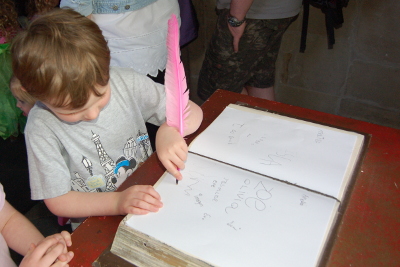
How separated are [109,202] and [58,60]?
13.0 inches

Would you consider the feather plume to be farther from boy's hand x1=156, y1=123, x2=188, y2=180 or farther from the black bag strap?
the black bag strap

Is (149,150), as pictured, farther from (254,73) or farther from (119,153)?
(254,73)

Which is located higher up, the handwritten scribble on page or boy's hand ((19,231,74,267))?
the handwritten scribble on page

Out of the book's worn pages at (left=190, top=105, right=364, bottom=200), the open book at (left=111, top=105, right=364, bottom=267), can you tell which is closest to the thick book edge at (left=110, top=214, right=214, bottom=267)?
the open book at (left=111, top=105, right=364, bottom=267)

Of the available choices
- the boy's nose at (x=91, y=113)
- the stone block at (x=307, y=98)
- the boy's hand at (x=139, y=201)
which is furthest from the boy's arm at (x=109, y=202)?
the stone block at (x=307, y=98)

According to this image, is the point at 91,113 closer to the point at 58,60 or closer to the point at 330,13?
the point at 58,60

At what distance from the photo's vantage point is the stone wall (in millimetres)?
1983

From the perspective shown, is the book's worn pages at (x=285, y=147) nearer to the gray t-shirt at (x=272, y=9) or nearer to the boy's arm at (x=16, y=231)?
the boy's arm at (x=16, y=231)

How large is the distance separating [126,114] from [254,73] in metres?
1.22

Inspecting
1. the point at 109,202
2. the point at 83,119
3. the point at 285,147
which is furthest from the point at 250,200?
the point at 83,119

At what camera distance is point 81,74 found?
73cm

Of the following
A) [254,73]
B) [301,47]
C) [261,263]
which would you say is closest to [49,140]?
[261,263]

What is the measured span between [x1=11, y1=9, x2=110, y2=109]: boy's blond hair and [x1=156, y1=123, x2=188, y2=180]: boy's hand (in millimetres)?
224

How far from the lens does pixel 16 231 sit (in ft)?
2.87
